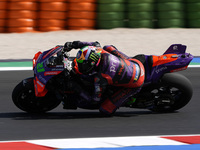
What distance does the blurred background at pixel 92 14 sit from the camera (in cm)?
1305

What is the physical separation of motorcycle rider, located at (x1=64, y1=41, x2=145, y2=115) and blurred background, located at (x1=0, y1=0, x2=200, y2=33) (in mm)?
6592

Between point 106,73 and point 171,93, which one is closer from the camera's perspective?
point 106,73

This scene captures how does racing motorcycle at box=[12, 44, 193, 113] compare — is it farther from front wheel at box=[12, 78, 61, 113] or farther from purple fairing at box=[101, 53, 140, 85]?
purple fairing at box=[101, 53, 140, 85]

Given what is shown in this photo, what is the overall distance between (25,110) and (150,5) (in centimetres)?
722

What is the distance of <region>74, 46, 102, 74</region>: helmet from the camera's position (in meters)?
6.22

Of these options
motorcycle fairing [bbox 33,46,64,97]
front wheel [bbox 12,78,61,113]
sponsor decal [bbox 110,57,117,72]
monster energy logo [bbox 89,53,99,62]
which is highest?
monster energy logo [bbox 89,53,99,62]

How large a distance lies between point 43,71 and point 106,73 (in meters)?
0.85

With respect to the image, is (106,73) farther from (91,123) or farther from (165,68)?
(165,68)

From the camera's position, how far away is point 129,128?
6.28 m

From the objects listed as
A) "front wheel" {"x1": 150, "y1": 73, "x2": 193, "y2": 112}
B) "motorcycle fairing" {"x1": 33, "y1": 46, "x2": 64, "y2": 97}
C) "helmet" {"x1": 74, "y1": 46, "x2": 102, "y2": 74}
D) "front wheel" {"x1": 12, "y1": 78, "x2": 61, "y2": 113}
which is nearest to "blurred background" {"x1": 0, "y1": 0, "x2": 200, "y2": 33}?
"front wheel" {"x1": 12, "y1": 78, "x2": 61, "y2": 113}

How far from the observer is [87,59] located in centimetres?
621

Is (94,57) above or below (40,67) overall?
above

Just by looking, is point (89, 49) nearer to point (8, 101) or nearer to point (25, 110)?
point (25, 110)

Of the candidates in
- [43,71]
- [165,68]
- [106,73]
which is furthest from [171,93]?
[43,71]
